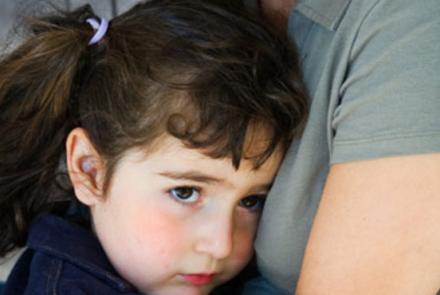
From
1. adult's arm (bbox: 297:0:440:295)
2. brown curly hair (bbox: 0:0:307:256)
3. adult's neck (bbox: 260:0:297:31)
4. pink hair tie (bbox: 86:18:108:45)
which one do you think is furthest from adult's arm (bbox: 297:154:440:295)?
pink hair tie (bbox: 86:18:108:45)

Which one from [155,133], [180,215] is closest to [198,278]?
[180,215]

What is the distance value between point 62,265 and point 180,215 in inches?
8.2

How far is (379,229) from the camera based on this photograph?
81 cm

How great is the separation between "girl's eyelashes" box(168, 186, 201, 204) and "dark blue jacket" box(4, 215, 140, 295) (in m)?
0.17

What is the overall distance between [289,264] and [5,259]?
2.02 feet

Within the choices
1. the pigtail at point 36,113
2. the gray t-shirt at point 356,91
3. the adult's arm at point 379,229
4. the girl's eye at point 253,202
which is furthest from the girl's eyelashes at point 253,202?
the pigtail at point 36,113

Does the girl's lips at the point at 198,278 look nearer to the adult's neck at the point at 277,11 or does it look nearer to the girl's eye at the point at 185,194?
the girl's eye at the point at 185,194

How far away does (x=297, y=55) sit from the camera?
969 mm

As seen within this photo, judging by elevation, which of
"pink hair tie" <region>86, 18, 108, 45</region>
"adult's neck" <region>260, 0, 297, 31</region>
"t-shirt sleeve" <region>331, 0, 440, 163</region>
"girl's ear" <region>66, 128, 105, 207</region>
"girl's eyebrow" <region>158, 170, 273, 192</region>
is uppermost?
"t-shirt sleeve" <region>331, 0, 440, 163</region>

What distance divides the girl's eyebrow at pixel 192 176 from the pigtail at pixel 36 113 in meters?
0.24

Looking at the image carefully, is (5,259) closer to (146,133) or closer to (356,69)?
(146,133)

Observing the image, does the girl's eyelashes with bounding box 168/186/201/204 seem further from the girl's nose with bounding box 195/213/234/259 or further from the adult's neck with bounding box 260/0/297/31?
the adult's neck with bounding box 260/0/297/31

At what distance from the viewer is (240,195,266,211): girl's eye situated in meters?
1.07

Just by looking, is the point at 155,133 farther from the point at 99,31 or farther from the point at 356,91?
the point at 356,91
